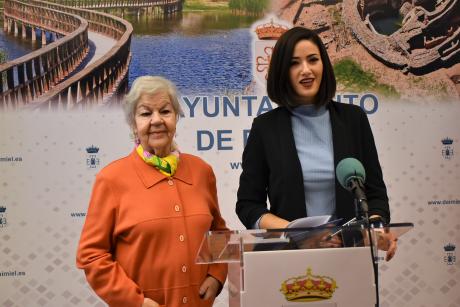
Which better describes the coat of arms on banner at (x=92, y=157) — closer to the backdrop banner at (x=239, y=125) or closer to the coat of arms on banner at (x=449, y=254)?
the backdrop banner at (x=239, y=125)

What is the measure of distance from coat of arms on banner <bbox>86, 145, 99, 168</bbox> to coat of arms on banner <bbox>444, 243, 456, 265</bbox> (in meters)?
2.09

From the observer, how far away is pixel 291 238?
4.86 feet

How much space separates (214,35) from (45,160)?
1.16m

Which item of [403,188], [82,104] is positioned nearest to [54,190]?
[82,104]

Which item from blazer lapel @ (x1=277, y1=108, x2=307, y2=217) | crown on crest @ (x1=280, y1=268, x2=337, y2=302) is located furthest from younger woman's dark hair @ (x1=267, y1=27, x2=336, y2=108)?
crown on crest @ (x1=280, y1=268, x2=337, y2=302)

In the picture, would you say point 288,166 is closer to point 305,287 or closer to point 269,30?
point 305,287

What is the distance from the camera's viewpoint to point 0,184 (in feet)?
11.3

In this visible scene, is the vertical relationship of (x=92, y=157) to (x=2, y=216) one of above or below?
above

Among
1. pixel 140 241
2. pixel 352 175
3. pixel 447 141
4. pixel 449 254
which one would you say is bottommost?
pixel 449 254

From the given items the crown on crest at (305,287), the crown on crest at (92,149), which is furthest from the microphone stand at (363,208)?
the crown on crest at (92,149)

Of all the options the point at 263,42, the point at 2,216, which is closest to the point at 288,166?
the point at 263,42

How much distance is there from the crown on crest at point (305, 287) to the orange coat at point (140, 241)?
526 mm

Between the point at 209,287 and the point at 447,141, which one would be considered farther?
the point at 447,141

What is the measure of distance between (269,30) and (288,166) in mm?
1876
